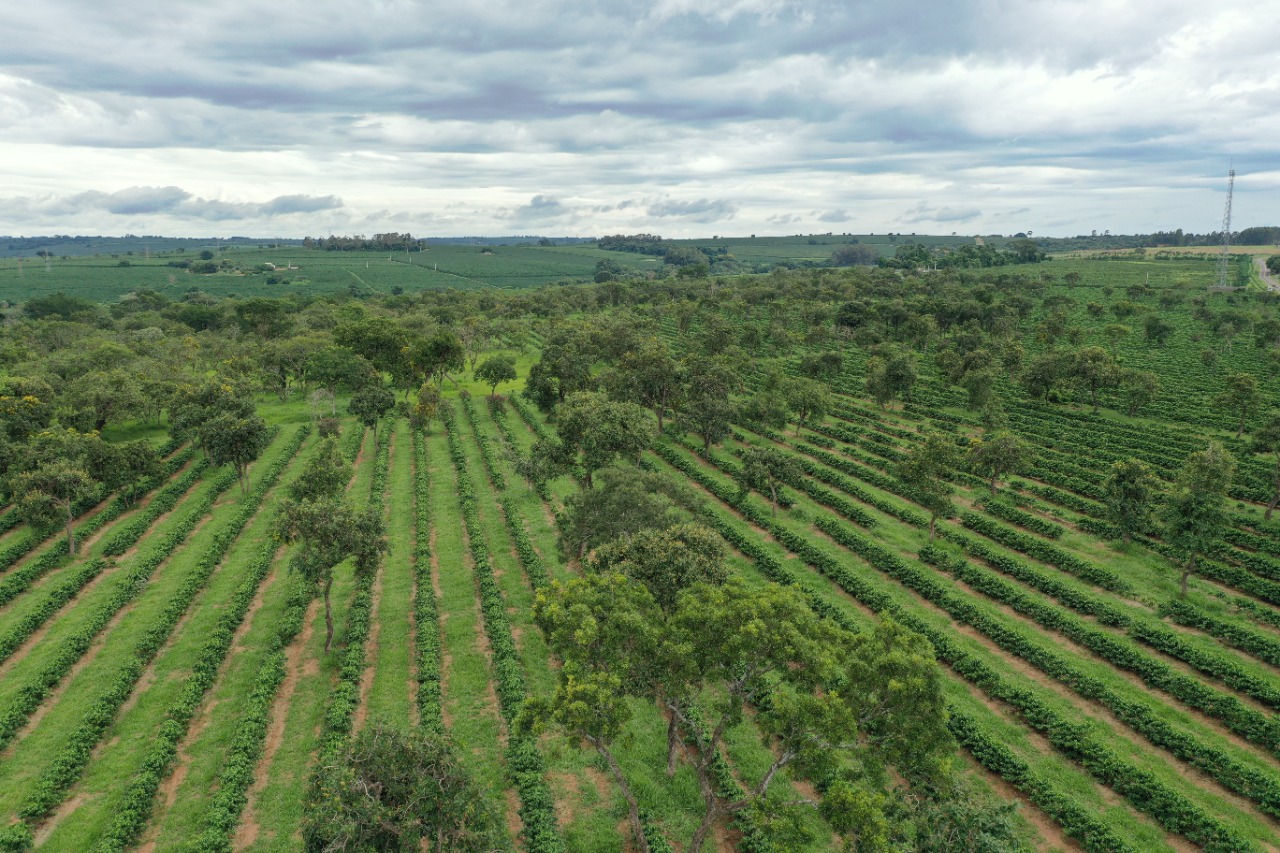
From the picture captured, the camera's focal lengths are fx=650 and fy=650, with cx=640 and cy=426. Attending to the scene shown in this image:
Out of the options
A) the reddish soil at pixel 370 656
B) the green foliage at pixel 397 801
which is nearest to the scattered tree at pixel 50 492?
the reddish soil at pixel 370 656

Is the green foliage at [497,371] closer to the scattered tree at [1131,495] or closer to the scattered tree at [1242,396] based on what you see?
the scattered tree at [1131,495]

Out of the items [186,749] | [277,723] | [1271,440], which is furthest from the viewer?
[1271,440]

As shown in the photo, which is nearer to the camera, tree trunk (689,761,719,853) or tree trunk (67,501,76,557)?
tree trunk (689,761,719,853)

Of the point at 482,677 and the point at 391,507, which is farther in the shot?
the point at 391,507

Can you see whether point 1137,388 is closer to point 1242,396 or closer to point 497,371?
Answer: point 1242,396

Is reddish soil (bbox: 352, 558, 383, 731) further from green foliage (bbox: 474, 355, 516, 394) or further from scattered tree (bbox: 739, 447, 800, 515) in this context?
green foliage (bbox: 474, 355, 516, 394)

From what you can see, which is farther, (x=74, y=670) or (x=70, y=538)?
(x=70, y=538)

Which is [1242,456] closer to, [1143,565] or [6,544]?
[1143,565]

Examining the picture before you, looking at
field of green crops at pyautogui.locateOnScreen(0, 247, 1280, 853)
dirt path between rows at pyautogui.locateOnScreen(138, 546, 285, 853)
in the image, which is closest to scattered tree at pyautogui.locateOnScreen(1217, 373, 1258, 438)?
field of green crops at pyautogui.locateOnScreen(0, 247, 1280, 853)

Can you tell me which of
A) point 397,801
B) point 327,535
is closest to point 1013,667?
point 397,801

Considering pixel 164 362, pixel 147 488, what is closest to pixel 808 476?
pixel 147 488

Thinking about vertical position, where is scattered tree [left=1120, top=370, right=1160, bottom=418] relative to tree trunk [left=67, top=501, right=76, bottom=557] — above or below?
above
